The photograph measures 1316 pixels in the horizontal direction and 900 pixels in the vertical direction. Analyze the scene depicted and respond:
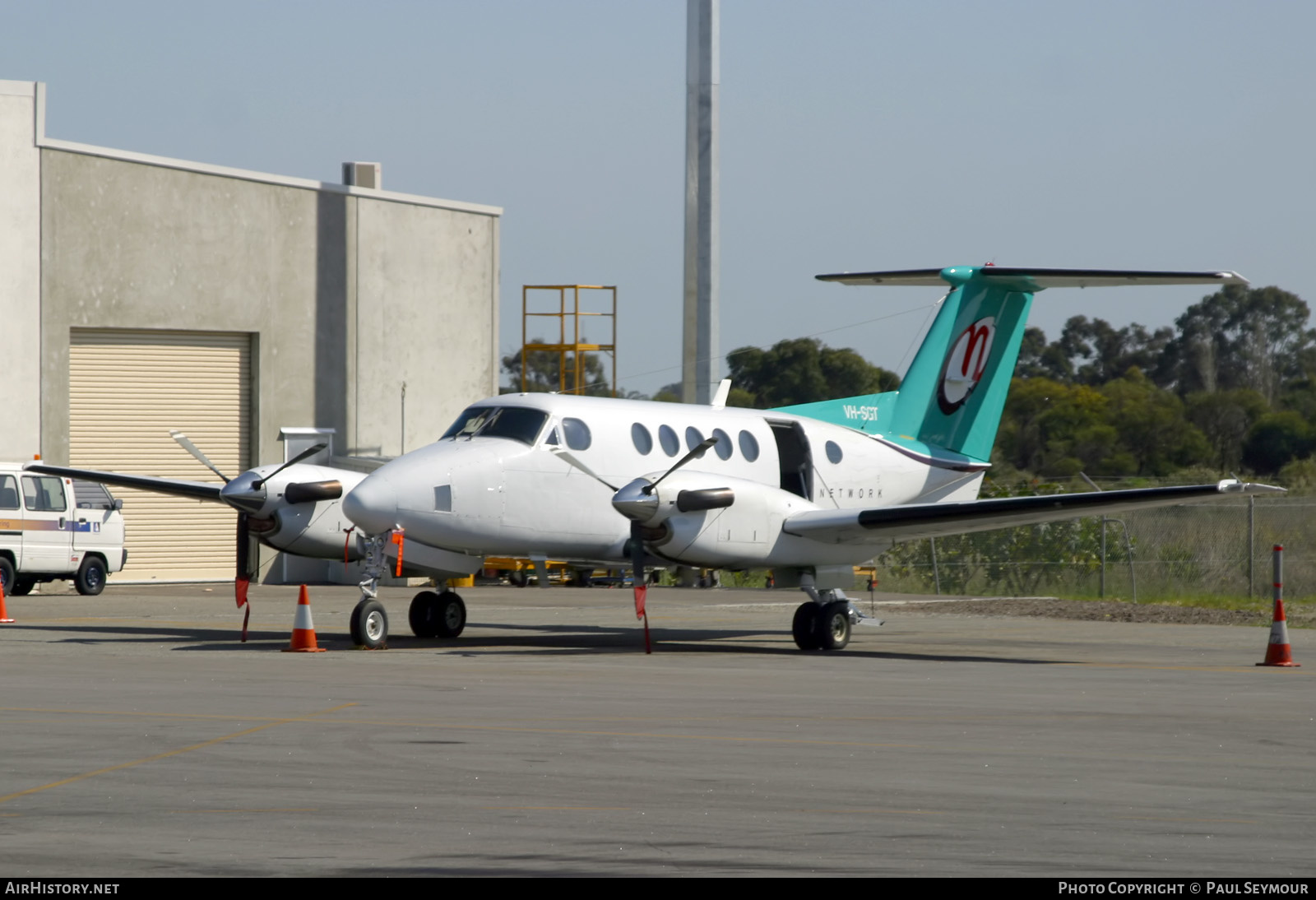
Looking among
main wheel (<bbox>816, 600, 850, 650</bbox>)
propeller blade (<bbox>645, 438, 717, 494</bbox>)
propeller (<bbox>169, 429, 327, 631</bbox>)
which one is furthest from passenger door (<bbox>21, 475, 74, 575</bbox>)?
main wheel (<bbox>816, 600, 850, 650</bbox>)

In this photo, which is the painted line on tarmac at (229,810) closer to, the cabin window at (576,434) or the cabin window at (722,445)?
the cabin window at (576,434)

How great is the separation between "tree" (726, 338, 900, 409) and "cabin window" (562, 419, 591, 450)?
197 feet

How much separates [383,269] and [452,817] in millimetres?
30591

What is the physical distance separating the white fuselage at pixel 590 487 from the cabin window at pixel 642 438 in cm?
1

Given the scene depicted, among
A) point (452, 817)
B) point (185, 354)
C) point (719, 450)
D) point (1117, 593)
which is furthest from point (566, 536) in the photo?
point (185, 354)

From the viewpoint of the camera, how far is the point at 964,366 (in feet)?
74.0

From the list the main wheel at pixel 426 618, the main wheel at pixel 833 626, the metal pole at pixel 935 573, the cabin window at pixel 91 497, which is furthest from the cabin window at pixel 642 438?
the cabin window at pixel 91 497

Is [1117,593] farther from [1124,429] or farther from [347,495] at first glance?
[1124,429]

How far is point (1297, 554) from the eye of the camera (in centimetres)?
3241

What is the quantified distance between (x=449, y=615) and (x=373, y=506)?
2787mm

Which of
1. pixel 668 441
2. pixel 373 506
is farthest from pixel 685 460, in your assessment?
pixel 373 506

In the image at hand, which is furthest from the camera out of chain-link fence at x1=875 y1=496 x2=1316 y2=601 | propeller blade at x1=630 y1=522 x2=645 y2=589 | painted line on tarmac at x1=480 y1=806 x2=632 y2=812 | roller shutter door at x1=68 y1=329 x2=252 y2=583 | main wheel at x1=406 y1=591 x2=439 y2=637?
roller shutter door at x1=68 y1=329 x2=252 y2=583

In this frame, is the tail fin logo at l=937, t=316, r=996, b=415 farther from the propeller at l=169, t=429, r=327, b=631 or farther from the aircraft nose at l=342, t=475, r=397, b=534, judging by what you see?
the aircraft nose at l=342, t=475, r=397, b=534

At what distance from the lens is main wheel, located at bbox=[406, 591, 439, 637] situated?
1928cm
